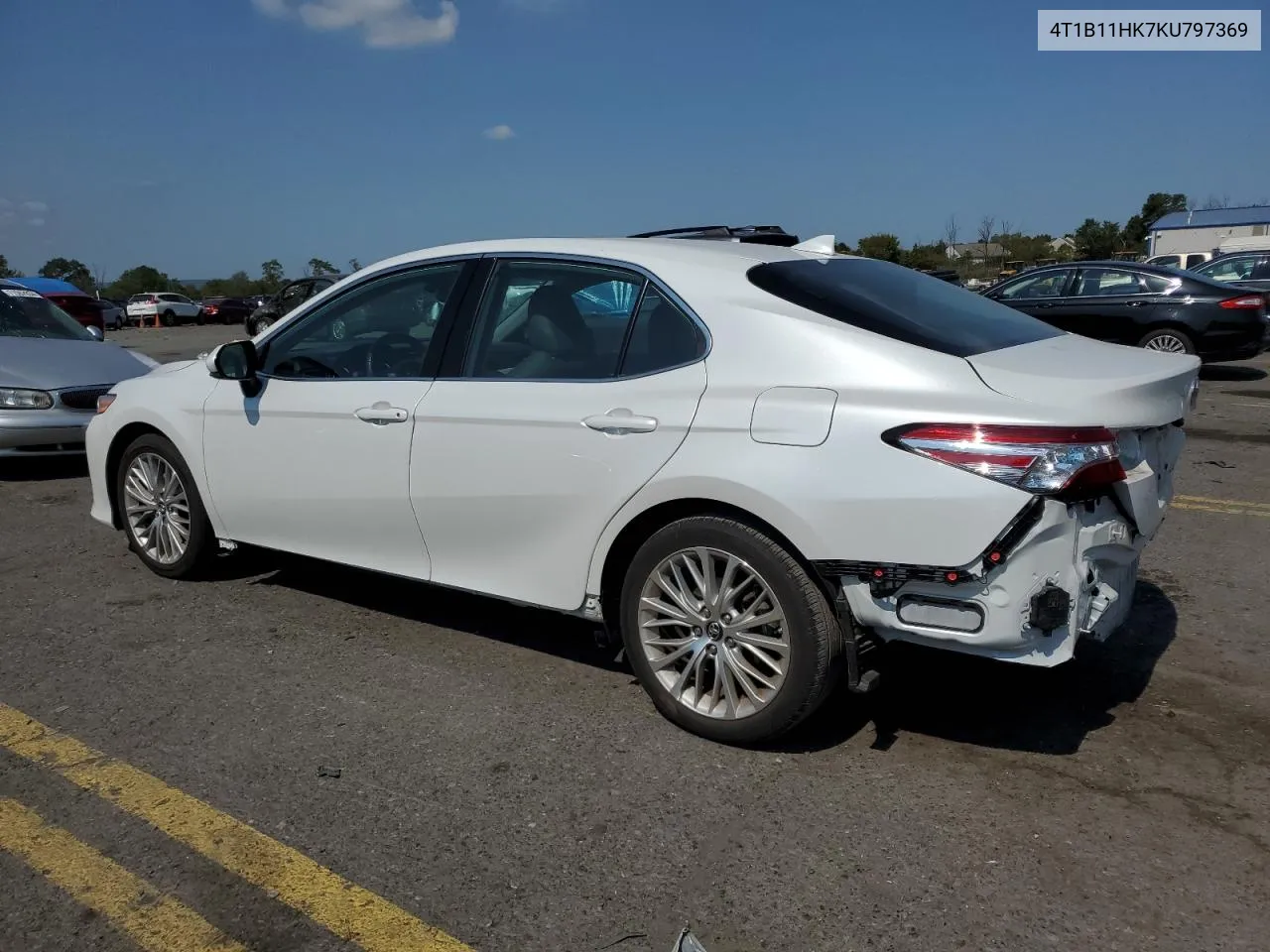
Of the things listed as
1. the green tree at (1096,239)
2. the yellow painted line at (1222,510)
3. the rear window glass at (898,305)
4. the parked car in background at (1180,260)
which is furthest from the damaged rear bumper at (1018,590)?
the green tree at (1096,239)

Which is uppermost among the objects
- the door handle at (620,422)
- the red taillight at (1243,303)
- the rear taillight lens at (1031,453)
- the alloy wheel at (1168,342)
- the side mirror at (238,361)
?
the side mirror at (238,361)

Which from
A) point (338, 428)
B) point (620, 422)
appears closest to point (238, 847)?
point (620, 422)

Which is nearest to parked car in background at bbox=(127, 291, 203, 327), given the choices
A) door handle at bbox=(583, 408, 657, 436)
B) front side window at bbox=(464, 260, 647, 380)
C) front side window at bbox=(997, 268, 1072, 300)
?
front side window at bbox=(997, 268, 1072, 300)

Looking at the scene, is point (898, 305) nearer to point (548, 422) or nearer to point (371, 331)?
point (548, 422)

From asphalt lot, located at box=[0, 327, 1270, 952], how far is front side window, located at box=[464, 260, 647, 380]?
3.91 feet

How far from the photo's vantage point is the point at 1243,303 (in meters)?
12.7

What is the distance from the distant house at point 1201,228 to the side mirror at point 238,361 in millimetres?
73994

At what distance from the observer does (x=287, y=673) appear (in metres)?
4.21

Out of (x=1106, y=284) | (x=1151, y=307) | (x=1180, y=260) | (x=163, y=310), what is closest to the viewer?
(x=1151, y=307)

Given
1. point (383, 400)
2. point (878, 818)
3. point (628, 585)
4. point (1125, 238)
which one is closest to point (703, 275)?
point (628, 585)

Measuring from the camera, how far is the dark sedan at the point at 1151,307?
1273 cm

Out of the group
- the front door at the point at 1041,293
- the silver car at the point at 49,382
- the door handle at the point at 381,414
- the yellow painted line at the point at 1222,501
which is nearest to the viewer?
the door handle at the point at 381,414

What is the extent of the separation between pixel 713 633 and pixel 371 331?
2.04 m

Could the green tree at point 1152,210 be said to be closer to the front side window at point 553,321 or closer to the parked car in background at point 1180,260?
the parked car in background at point 1180,260
